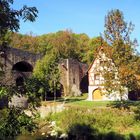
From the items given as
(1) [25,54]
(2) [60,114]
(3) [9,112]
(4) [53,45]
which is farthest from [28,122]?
(4) [53,45]

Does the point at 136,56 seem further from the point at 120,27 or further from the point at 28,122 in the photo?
the point at 28,122

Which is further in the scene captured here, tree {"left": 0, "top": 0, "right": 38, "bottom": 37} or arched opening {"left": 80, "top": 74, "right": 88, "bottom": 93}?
arched opening {"left": 80, "top": 74, "right": 88, "bottom": 93}

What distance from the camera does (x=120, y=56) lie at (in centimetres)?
2744

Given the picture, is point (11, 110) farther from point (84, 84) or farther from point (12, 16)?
point (84, 84)

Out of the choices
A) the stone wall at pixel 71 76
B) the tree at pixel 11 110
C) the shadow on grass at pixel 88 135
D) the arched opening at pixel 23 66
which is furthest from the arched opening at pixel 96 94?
the tree at pixel 11 110

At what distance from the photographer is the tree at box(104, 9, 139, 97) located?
87.6ft

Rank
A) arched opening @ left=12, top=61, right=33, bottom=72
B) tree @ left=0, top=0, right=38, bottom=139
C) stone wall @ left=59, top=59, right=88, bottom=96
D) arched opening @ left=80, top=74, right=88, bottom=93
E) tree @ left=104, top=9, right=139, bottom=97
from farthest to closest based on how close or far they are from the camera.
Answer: arched opening @ left=80, top=74, right=88, bottom=93 → stone wall @ left=59, top=59, right=88, bottom=96 → arched opening @ left=12, top=61, right=33, bottom=72 → tree @ left=104, top=9, right=139, bottom=97 → tree @ left=0, top=0, right=38, bottom=139

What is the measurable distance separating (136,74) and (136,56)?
54.1 inches

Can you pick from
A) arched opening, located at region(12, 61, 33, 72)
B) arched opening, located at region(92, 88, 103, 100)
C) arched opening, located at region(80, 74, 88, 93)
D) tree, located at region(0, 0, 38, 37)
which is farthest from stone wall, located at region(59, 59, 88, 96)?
tree, located at region(0, 0, 38, 37)

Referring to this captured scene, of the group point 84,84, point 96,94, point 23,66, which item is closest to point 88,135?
point 96,94

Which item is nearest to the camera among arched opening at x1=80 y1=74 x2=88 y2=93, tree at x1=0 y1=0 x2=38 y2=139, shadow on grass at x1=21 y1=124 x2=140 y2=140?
tree at x1=0 y1=0 x2=38 y2=139

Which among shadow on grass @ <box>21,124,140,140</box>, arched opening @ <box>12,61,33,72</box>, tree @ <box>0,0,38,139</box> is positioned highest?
arched opening @ <box>12,61,33,72</box>

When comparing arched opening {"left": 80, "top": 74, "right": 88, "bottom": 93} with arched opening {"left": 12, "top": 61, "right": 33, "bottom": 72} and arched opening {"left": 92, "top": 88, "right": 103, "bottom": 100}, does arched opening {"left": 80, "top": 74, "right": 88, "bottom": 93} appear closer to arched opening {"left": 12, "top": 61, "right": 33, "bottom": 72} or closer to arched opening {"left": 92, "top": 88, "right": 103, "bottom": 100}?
arched opening {"left": 92, "top": 88, "right": 103, "bottom": 100}

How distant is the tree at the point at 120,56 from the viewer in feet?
87.6
